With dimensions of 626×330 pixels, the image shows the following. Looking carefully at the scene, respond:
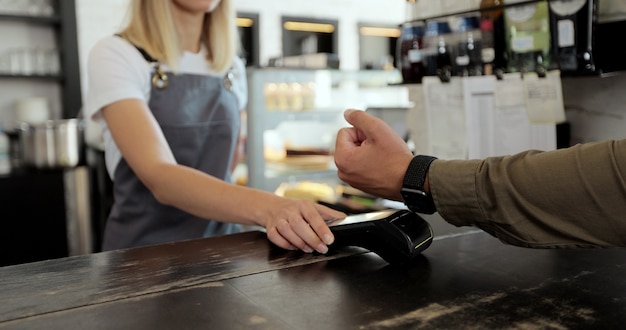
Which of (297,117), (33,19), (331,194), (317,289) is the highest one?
(33,19)

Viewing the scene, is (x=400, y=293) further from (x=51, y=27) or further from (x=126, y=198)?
(x=51, y=27)

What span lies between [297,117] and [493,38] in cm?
168

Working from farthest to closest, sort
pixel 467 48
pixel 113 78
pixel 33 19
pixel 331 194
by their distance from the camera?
pixel 33 19 < pixel 331 194 < pixel 467 48 < pixel 113 78

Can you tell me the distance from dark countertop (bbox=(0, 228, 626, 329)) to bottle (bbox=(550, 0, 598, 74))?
61 cm

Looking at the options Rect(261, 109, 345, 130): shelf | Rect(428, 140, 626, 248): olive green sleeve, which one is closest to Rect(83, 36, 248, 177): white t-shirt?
Rect(428, 140, 626, 248): olive green sleeve

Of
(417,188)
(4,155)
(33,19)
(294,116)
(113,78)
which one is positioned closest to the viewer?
(417,188)

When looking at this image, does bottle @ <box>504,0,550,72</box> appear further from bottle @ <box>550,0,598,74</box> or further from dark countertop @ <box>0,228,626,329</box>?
dark countertop @ <box>0,228,626,329</box>

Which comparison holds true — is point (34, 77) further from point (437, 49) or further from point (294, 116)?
point (437, 49)

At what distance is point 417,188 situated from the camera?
882 mm

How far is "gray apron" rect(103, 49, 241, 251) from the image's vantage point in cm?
155

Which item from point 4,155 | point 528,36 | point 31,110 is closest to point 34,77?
point 31,110

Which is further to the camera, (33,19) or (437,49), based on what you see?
(33,19)

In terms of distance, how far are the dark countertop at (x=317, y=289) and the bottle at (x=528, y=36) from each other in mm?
709

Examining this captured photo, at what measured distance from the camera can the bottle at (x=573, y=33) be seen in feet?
4.57
